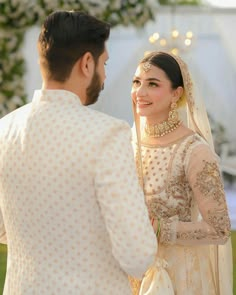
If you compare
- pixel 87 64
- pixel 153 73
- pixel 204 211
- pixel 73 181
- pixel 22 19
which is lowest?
pixel 204 211

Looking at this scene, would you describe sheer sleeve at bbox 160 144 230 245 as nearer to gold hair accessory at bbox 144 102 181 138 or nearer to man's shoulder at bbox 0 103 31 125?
gold hair accessory at bbox 144 102 181 138

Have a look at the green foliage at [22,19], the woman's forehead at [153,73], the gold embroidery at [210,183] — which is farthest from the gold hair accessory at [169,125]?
the green foliage at [22,19]

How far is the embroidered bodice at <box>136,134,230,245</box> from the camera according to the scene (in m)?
2.89

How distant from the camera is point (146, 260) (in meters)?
2.09

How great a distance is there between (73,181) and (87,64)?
311 mm

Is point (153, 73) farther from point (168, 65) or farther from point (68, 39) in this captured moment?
point (68, 39)

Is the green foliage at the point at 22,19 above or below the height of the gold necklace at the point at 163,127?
above

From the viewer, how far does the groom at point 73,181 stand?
205 centimetres

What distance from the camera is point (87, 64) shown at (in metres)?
2.12

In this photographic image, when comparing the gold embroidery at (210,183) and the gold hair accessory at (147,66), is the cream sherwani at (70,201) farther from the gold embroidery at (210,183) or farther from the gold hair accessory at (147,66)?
the gold hair accessory at (147,66)

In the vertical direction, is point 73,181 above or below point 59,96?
below

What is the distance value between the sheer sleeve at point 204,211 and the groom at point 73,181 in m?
0.72

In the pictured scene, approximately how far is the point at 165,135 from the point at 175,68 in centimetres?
26

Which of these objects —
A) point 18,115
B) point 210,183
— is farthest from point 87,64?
point 210,183
